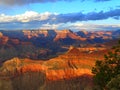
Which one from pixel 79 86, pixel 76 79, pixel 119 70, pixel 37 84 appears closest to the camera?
pixel 119 70

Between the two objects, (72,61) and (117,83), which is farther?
(72,61)

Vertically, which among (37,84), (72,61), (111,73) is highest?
(111,73)

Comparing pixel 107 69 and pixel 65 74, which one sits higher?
pixel 107 69

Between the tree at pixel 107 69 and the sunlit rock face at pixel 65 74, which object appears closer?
the tree at pixel 107 69

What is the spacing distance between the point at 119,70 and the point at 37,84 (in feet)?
538

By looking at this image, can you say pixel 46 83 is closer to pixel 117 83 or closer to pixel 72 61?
pixel 72 61

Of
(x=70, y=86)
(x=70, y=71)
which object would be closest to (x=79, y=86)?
(x=70, y=86)

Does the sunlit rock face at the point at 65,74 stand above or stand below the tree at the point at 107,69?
below

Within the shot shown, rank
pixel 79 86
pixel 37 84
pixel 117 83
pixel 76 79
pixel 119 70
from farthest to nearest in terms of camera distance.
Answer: pixel 37 84
pixel 76 79
pixel 79 86
pixel 119 70
pixel 117 83

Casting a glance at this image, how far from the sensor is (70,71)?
179250 millimetres

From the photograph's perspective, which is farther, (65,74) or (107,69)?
(65,74)

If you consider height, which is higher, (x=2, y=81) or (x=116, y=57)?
(x=116, y=57)

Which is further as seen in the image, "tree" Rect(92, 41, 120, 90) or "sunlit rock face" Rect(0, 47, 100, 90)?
"sunlit rock face" Rect(0, 47, 100, 90)

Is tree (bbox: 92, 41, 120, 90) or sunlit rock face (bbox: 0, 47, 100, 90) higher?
tree (bbox: 92, 41, 120, 90)
